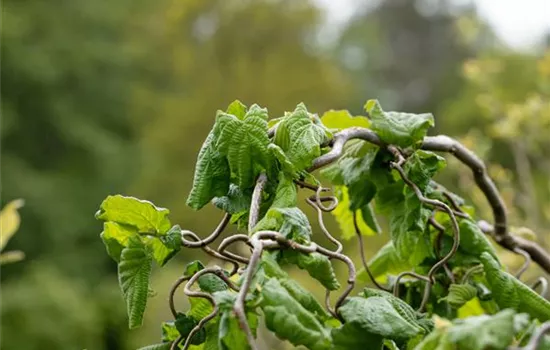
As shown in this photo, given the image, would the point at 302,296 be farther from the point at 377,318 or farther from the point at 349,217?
the point at 349,217

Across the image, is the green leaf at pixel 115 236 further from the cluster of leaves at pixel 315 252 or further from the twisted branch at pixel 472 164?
the twisted branch at pixel 472 164

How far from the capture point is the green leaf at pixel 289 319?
40 centimetres

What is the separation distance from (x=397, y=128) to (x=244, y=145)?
A: 19 cm

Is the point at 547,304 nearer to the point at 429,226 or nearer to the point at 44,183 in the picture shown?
the point at 429,226

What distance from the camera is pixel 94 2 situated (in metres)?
8.40

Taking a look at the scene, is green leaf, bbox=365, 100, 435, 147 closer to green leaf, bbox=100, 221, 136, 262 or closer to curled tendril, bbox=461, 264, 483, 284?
curled tendril, bbox=461, 264, 483, 284

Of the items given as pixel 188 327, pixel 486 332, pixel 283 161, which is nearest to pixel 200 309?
pixel 188 327

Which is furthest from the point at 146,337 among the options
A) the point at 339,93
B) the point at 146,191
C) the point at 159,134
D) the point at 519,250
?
the point at 519,250

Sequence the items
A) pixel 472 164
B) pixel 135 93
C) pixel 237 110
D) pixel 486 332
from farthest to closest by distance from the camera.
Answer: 1. pixel 135 93
2. pixel 472 164
3. pixel 237 110
4. pixel 486 332

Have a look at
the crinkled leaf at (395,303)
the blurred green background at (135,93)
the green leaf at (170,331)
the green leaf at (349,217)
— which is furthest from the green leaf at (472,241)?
the blurred green background at (135,93)

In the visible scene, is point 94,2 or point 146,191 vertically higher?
point 94,2

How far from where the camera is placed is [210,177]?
0.54m

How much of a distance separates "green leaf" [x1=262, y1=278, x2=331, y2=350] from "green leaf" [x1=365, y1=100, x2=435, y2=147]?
0.27 metres

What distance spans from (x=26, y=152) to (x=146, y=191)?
1.63 meters
